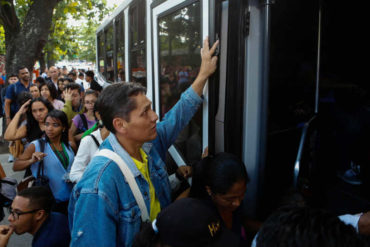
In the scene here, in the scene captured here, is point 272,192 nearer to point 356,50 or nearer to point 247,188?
point 247,188

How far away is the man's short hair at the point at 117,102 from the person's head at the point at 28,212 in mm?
974

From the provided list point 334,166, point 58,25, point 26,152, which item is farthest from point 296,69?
point 58,25

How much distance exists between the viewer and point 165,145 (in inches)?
80.0

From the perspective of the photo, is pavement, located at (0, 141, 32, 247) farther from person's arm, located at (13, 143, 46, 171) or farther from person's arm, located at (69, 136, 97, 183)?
person's arm, located at (69, 136, 97, 183)

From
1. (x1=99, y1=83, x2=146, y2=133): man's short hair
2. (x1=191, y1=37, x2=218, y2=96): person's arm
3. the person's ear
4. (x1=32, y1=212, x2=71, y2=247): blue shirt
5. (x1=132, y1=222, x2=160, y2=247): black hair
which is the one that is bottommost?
(x1=32, y1=212, x2=71, y2=247): blue shirt

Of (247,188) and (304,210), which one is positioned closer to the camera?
(304,210)

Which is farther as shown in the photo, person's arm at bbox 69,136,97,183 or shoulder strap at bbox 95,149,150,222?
person's arm at bbox 69,136,97,183

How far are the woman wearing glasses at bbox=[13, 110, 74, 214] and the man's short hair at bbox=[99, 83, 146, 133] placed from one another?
134cm

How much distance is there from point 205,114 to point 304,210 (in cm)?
116

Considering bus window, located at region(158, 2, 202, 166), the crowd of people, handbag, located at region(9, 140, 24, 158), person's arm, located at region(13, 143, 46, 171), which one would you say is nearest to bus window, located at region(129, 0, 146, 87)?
bus window, located at region(158, 2, 202, 166)

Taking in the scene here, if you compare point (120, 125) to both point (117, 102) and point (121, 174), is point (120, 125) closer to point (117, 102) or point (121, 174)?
point (117, 102)

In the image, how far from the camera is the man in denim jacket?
4.48ft

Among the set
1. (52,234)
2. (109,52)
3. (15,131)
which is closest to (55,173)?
(52,234)

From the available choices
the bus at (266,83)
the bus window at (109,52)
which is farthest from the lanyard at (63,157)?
the bus window at (109,52)
